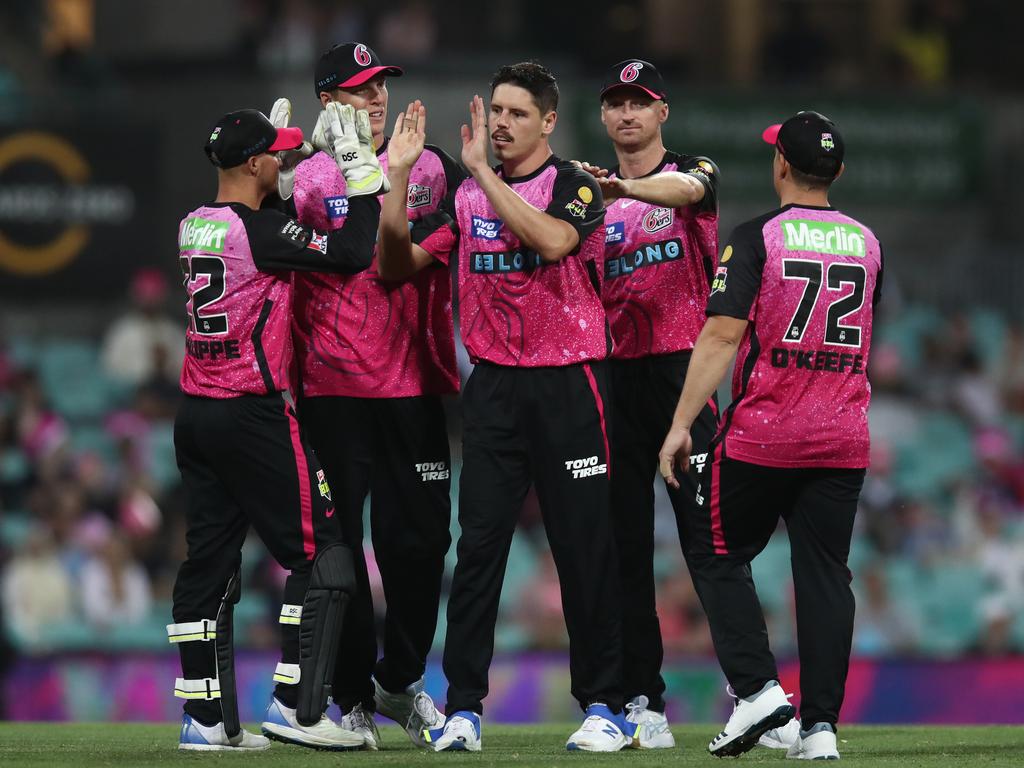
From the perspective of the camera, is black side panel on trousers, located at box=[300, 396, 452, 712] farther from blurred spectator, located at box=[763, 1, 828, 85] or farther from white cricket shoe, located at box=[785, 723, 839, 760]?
blurred spectator, located at box=[763, 1, 828, 85]

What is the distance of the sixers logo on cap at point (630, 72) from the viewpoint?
6.97 metres

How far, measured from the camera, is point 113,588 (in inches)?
464

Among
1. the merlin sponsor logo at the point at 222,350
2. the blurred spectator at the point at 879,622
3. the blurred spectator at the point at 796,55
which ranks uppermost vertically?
the blurred spectator at the point at 796,55

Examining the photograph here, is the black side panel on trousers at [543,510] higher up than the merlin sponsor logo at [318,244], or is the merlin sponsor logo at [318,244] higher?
the merlin sponsor logo at [318,244]

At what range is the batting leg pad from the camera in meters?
6.34

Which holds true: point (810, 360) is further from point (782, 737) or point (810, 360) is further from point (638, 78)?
point (782, 737)

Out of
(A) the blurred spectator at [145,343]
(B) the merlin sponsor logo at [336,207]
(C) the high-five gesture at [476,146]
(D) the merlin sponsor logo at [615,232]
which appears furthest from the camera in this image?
(A) the blurred spectator at [145,343]

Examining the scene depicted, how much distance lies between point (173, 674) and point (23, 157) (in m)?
5.15

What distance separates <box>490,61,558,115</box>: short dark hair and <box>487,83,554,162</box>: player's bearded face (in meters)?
0.02

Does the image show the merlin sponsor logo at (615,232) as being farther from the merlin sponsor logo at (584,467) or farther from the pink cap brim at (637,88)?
the merlin sponsor logo at (584,467)

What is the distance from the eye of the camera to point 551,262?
6.43 m

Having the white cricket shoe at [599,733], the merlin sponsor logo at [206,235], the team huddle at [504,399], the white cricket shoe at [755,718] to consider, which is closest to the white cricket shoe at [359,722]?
the team huddle at [504,399]

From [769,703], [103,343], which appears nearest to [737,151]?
[103,343]

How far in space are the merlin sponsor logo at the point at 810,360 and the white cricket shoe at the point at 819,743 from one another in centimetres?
122
